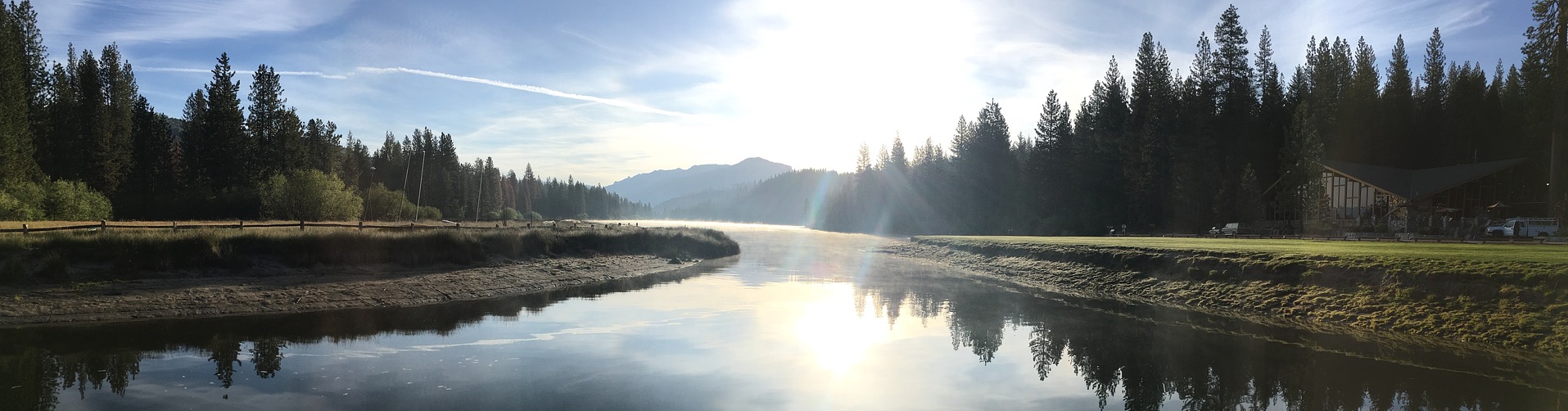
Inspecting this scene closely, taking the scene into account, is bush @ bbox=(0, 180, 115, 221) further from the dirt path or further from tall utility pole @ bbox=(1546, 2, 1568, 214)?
tall utility pole @ bbox=(1546, 2, 1568, 214)

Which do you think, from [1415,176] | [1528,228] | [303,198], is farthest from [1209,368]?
[303,198]

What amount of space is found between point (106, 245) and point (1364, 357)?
129 feet

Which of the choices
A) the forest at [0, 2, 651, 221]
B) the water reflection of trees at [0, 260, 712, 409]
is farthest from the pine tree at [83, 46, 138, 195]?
the water reflection of trees at [0, 260, 712, 409]

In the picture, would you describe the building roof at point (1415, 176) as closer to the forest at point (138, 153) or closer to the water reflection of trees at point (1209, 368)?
the water reflection of trees at point (1209, 368)

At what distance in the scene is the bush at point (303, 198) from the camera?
211ft

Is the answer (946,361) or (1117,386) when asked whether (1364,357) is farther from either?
(946,361)

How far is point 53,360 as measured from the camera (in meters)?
15.6

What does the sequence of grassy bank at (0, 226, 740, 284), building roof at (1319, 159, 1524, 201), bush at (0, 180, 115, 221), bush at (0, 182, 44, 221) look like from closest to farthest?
grassy bank at (0, 226, 740, 284) → bush at (0, 182, 44, 221) → bush at (0, 180, 115, 221) → building roof at (1319, 159, 1524, 201)

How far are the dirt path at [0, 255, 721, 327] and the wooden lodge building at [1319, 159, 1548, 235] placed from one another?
5803 centimetres

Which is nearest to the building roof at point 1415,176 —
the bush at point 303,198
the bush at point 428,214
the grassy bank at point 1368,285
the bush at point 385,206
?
the grassy bank at point 1368,285

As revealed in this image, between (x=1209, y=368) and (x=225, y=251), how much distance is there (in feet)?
113

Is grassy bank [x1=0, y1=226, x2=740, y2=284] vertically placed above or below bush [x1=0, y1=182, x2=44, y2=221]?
below

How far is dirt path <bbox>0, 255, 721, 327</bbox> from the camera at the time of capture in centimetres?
2231

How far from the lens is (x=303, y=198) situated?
64625mm
